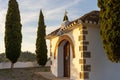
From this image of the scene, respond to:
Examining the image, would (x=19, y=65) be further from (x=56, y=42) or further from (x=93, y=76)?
(x=93, y=76)

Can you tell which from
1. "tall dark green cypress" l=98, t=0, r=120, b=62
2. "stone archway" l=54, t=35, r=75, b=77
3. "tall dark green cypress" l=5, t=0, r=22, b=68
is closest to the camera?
"tall dark green cypress" l=98, t=0, r=120, b=62

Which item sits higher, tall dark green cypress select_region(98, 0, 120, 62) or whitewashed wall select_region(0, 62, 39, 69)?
tall dark green cypress select_region(98, 0, 120, 62)

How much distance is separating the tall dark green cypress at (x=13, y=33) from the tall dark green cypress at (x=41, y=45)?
131 inches

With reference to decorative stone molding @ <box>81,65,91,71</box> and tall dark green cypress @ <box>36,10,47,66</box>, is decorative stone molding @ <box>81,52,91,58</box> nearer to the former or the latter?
decorative stone molding @ <box>81,65,91,71</box>

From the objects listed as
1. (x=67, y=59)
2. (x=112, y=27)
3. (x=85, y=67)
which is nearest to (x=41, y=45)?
(x=67, y=59)

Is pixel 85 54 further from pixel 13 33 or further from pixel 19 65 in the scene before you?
pixel 19 65

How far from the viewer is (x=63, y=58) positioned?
18.5 metres

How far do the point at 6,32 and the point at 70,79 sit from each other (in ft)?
31.8

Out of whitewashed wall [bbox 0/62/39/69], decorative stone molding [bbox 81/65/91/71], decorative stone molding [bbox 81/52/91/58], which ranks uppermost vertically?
decorative stone molding [bbox 81/52/91/58]

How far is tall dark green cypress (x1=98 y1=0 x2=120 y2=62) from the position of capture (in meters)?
13.1

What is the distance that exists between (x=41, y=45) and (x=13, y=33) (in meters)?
4.08

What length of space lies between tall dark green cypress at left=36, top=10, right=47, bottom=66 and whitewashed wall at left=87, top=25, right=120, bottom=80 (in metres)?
11.9

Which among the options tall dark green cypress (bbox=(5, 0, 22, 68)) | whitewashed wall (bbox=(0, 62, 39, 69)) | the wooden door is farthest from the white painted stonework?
whitewashed wall (bbox=(0, 62, 39, 69))

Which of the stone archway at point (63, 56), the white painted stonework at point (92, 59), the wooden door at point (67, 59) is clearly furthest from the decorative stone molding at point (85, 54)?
the wooden door at point (67, 59)
